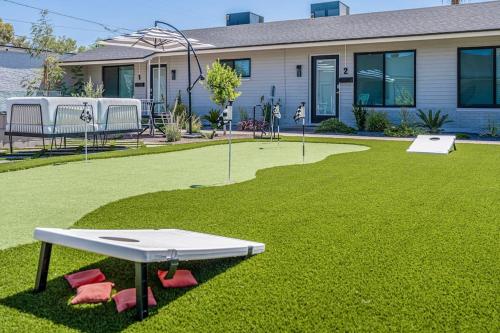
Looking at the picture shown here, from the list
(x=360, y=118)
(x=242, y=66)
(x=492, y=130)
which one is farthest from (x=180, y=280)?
(x=242, y=66)

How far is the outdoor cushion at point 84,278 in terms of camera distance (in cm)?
325

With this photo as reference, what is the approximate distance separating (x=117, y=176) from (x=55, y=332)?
5.15 meters

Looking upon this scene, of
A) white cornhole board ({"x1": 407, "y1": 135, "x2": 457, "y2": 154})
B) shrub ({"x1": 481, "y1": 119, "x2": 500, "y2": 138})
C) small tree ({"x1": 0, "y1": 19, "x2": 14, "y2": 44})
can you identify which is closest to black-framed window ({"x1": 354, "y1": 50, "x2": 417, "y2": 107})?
shrub ({"x1": 481, "y1": 119, "x2": 500, "y2": 138})

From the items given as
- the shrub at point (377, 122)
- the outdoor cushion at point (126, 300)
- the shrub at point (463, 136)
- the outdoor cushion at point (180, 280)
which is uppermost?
the shrub at point (377, 122)

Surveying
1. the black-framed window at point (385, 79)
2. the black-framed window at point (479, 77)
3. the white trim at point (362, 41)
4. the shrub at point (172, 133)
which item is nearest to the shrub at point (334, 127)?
the black-framed window at point (385, 79)

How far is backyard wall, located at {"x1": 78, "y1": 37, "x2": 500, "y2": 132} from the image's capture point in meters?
15.8

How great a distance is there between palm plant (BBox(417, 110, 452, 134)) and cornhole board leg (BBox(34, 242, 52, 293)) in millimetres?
13813

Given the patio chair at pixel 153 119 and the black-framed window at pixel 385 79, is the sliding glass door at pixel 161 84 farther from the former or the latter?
the black-framed window at pixel 385 79

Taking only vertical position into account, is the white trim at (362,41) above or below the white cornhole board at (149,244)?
above

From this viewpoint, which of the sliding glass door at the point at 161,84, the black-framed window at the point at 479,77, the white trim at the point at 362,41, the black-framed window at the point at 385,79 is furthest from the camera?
the sliding glass door at the point at 161,84

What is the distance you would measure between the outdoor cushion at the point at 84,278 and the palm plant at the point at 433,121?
13563mm

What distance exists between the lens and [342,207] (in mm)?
5320

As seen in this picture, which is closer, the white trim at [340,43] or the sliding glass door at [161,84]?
the white trim at [340,43]

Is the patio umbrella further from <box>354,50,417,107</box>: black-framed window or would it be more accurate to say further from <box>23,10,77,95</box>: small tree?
<box>23,10,77,95</box>: small tree
